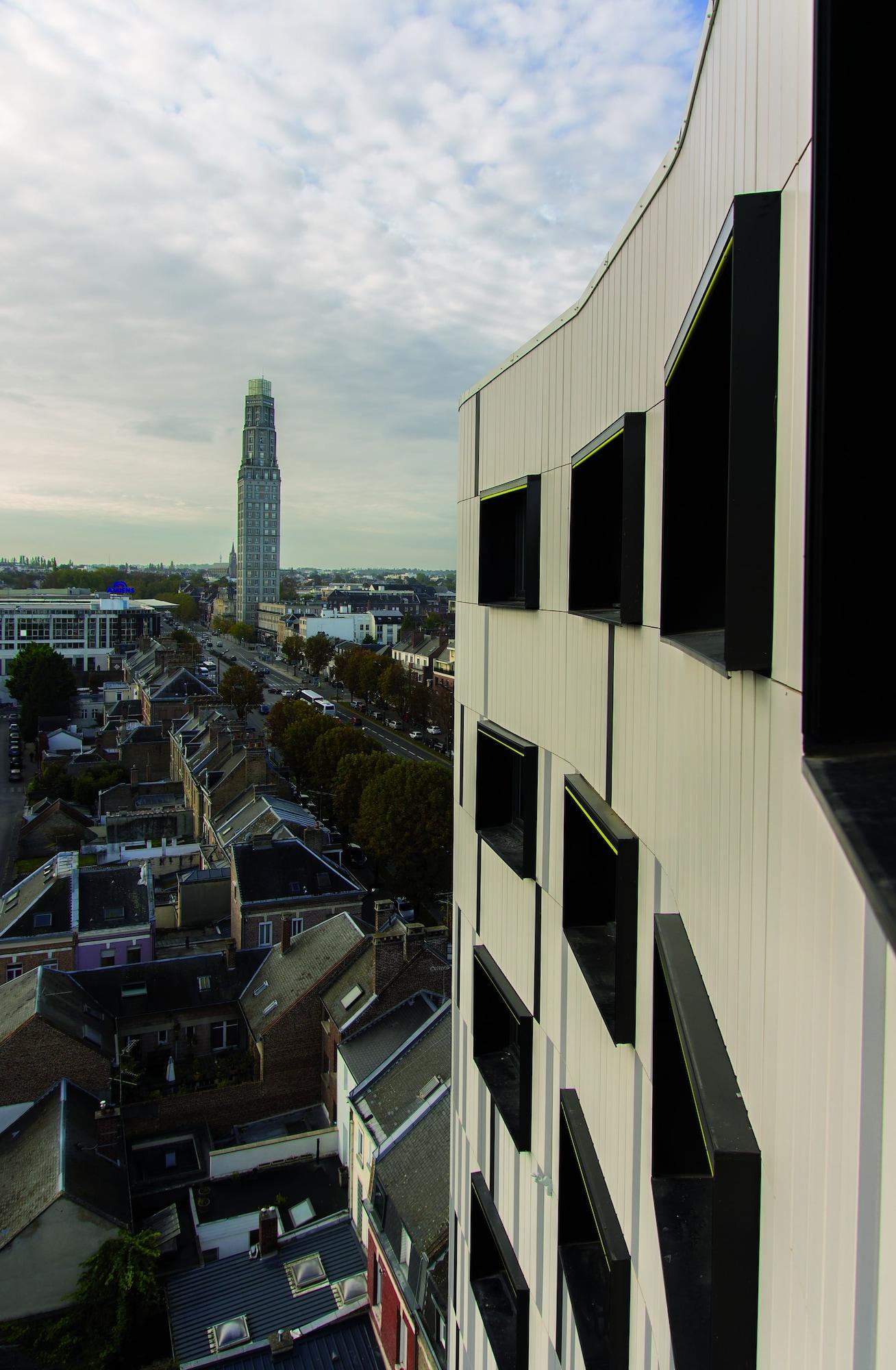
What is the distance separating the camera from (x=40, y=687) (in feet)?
272

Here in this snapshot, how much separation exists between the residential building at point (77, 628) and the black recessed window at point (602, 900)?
4725 inches

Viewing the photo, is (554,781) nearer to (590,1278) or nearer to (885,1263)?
(590,1278)

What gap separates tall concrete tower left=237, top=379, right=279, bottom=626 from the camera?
19425cm

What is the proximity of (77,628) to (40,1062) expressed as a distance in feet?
370

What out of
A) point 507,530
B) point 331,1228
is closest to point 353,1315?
point 331,1228

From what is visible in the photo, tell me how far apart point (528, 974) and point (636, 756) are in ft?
11.6

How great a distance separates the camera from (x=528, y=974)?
820cm

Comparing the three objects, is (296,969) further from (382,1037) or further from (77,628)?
(77,628)

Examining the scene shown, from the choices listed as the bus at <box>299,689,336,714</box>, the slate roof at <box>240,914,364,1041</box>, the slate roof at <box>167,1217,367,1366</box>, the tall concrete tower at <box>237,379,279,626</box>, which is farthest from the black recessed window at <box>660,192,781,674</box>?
the tall concrete tower at <box>237,379,279,626</box>

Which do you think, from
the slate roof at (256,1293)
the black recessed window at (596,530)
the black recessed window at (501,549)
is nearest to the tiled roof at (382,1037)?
the slate roof at (256,1293)

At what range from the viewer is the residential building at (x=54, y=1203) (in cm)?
1955

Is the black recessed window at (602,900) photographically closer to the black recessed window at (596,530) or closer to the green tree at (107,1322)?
the black recessed window at (596,530)

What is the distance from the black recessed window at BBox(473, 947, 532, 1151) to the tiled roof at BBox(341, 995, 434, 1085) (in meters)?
15.1

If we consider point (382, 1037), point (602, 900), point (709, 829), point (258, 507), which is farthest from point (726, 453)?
point (258, 507)
